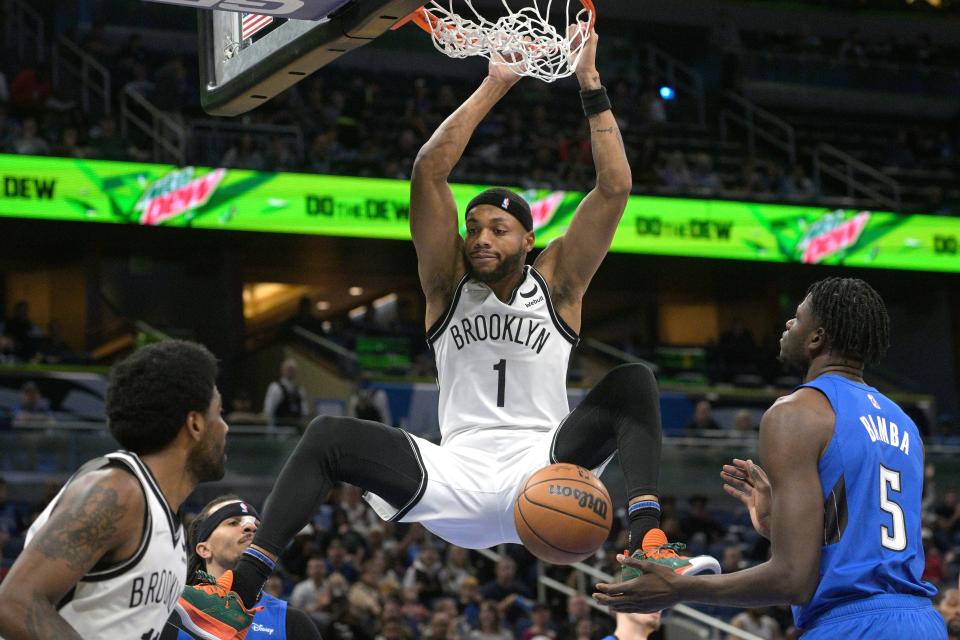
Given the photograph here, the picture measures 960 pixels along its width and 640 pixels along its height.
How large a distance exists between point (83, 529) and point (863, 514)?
2.28 m

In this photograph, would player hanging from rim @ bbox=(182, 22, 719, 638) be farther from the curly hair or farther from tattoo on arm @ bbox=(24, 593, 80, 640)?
tattoo on arm @ bbox=(24, 593, 80, 640)

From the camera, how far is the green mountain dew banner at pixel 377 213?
17609mm

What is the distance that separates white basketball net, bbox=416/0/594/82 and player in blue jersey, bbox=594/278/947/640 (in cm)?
218

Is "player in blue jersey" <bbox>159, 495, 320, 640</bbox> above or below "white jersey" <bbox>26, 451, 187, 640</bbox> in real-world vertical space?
below

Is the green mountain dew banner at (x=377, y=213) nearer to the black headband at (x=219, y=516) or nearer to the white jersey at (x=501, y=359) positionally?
the black headband at (x=219, y=516)

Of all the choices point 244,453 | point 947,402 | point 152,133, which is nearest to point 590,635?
point 244,453

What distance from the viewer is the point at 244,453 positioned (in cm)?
1525

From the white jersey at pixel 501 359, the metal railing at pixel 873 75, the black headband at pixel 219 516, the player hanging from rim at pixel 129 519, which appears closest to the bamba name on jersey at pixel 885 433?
the white jersey at pixel 501 359

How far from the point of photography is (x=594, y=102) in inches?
228

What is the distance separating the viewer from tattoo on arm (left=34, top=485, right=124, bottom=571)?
11.4 feet

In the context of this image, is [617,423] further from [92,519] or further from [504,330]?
[92,519]

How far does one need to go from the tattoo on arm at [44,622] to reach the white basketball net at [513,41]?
10.5 feet

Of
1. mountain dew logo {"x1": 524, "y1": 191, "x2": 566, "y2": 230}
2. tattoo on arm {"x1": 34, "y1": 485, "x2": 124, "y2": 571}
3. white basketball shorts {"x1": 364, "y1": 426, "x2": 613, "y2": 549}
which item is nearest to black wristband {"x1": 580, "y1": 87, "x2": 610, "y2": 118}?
white basketball shorts {"x1": 364, "y1": 426, "x2": 613, "y2": 549}

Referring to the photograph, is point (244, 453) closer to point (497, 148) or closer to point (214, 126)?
point (214, 126)
